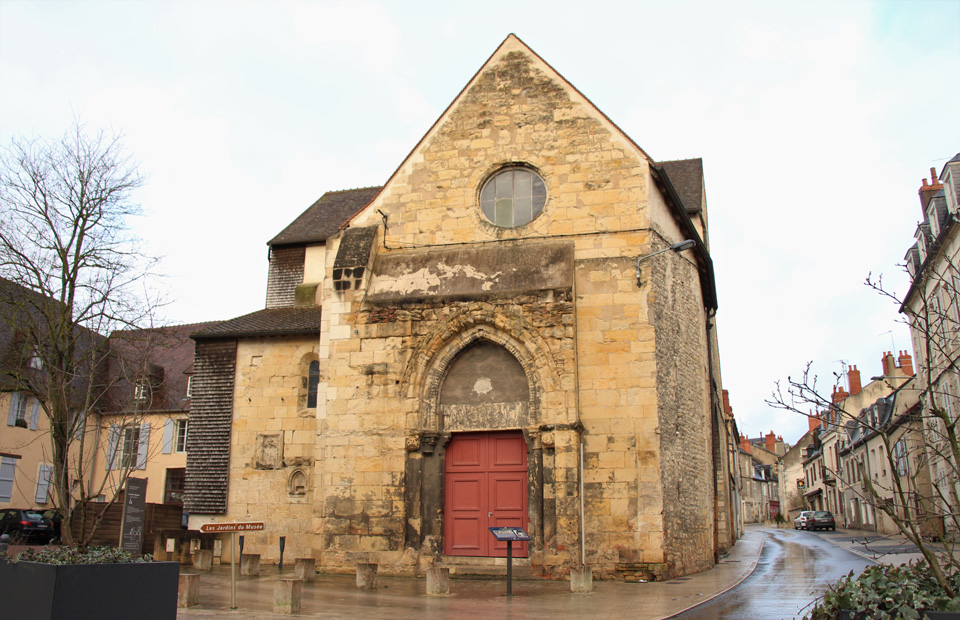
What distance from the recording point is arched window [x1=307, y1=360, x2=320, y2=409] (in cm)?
1906

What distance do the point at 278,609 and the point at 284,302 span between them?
1390 cm

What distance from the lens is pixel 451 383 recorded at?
15.4 meters

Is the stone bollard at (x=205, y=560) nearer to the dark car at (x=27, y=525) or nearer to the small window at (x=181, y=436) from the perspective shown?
the dark car at (x=27, y=525)

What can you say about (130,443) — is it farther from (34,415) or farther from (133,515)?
(34,415)

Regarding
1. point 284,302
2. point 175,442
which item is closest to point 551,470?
point 284,302

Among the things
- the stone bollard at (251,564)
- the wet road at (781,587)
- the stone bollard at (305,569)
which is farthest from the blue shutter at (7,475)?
the wet road at (781,587)

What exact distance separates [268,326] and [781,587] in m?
13.1

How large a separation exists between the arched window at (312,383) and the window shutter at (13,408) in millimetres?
17551

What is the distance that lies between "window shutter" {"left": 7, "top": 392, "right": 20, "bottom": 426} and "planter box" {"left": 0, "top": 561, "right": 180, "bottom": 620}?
26.9 meters

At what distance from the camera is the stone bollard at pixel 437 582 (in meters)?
11.5

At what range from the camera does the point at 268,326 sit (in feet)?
64.7

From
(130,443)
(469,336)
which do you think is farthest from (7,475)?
(469,336)

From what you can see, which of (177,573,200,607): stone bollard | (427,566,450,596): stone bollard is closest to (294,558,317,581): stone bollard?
(427,566,450,596): stone bollard

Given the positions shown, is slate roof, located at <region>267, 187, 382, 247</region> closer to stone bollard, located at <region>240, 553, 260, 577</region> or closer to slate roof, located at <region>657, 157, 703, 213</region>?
slate roof, located at <region>657, 157, 703, 213</region>
